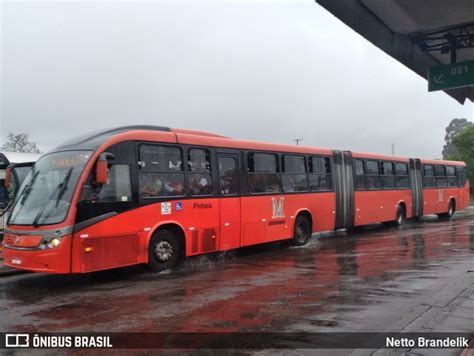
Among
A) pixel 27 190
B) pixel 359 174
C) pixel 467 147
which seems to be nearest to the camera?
pixel 27 190

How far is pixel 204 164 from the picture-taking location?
441 inches

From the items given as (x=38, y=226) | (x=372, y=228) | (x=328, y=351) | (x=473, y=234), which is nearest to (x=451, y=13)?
(x=328, y=351)

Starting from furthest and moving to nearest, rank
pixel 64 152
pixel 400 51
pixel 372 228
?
pixel 372 228
pixel 64 152
pixel 400 51

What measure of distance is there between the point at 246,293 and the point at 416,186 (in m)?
16.4

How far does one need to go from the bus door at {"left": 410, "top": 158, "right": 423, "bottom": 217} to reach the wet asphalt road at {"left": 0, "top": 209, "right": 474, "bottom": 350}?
379 inches

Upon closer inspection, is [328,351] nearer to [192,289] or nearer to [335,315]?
[335,315]

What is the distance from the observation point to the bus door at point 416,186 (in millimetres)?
21734

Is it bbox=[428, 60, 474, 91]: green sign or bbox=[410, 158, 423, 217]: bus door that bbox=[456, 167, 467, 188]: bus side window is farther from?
bbox=[428, 60, 474, 91]: green sign

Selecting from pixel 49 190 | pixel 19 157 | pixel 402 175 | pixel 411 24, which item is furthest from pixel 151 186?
pixel 402 175

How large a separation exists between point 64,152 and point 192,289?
12.4 ft

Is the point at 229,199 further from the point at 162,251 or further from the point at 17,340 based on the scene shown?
the point at 17,340

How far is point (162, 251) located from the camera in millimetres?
10008

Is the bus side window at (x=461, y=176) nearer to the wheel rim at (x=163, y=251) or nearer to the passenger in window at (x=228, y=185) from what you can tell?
the passenger in window at (x=228, y=185)

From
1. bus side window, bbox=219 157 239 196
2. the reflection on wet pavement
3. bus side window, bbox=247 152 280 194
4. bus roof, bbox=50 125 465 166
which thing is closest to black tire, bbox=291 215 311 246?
the reflection on wet pavement
